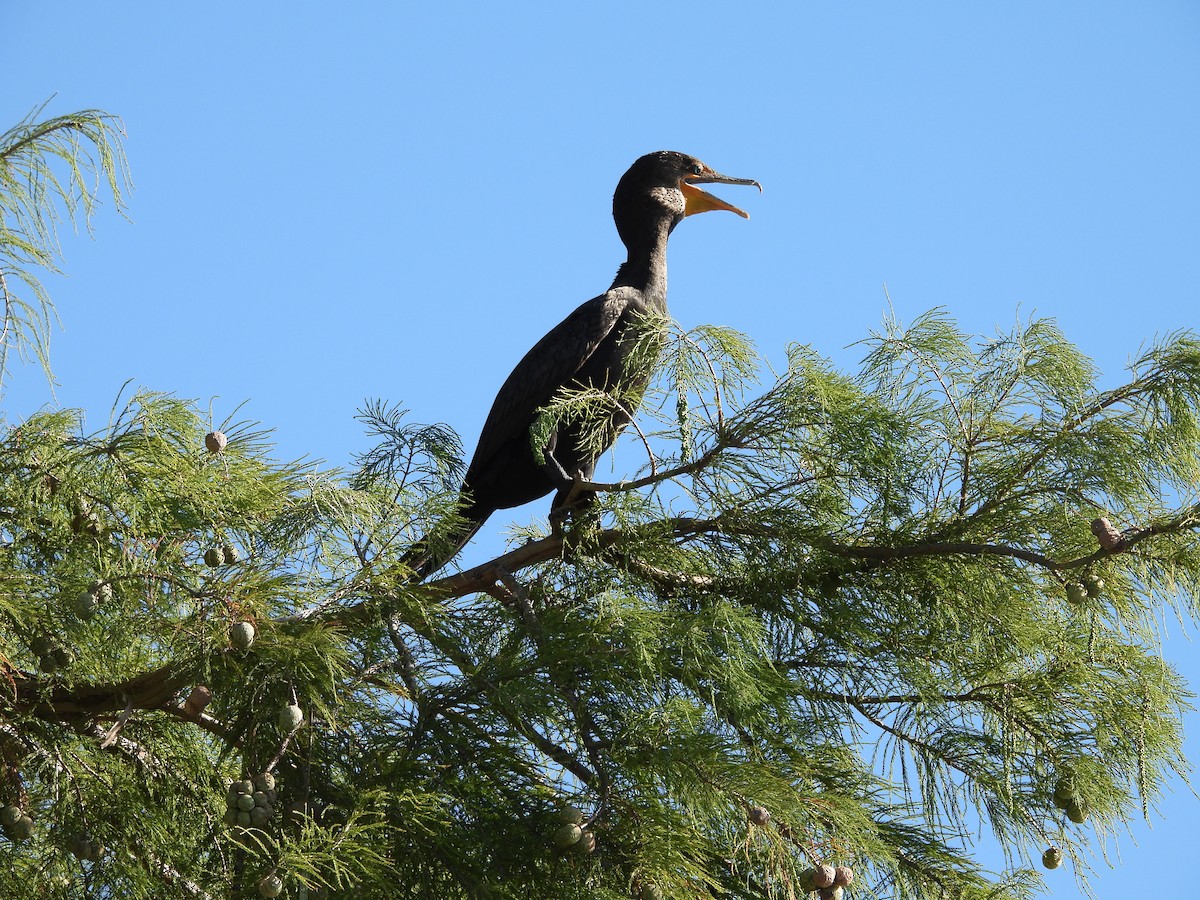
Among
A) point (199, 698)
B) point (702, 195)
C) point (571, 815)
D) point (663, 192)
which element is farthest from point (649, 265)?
point (571, 815)

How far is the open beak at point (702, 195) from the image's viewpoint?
211 inches

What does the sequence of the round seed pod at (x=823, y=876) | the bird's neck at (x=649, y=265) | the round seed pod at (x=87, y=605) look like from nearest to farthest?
the round seed pod at (x=823, y=876), the round seed pod at (x=87, y=605), the bird's neck at (x=649, y=265)

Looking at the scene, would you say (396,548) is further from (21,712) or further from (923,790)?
(923,790)

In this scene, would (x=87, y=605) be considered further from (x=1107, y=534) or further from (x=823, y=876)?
(x=1107, y=534)

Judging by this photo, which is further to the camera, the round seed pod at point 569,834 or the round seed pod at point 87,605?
the round seed pod at point 87,605

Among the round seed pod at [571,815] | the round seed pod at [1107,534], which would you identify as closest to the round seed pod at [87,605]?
the round seed pod at [571,815]

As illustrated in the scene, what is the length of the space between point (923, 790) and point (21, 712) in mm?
1913

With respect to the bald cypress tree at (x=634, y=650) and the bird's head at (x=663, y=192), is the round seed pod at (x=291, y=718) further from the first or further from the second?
the bird's head at (x=663, y=192)

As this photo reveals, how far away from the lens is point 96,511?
2916 mm

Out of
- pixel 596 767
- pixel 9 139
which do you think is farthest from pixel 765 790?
pixel 9 139

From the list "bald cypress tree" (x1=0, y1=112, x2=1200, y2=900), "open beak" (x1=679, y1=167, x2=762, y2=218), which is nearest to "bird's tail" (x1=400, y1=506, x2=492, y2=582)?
"bald cypress tree" (x1=0, y1=112, x2=1200, y2=900)

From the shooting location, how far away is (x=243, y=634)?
249cm

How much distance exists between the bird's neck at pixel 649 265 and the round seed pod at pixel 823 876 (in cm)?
266

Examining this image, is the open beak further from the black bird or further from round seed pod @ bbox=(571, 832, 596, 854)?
round seed pod @ bbox=(571, 832, 596, 854)
